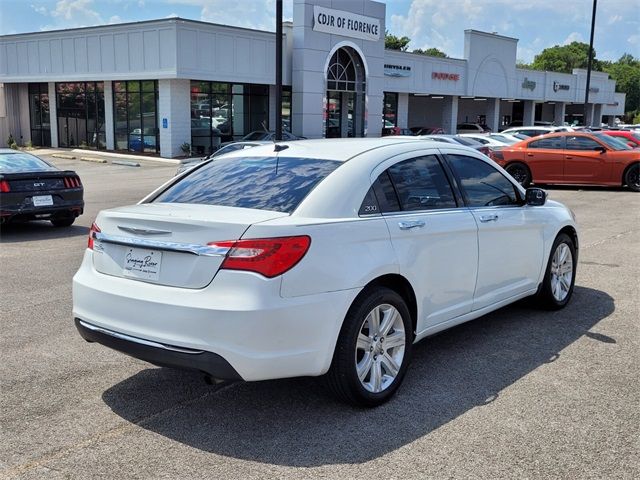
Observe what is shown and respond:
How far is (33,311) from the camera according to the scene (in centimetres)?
638

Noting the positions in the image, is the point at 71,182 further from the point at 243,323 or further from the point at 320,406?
the point at 243,323

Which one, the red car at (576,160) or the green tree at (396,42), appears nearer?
the red car at (576,160)

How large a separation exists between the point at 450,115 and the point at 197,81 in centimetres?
2387

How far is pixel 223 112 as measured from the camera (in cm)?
3381

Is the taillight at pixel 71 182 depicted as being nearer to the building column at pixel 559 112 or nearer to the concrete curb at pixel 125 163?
the concrete curb at pixel 125 163

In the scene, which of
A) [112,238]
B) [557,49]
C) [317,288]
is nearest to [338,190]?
[317,288]

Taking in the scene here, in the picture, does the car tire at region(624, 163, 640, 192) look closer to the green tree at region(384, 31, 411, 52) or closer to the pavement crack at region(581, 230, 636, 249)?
the pavement crack at region(581, 230, 636, 249)

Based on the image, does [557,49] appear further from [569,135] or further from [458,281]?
[458,281]

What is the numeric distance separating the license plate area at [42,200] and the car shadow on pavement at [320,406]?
7.09 meters

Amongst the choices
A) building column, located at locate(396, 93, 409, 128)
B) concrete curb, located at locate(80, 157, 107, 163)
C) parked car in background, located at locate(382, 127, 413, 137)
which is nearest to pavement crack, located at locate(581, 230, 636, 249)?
concrete curb, located at locate(80, 157, 107, 163)

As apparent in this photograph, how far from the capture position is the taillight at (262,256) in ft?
12.2

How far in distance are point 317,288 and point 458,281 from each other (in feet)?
5.01

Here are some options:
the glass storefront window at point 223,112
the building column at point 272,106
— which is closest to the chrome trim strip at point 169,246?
the glass storefront window at point 223,112

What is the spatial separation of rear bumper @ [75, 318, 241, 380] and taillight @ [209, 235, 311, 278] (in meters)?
0.51
